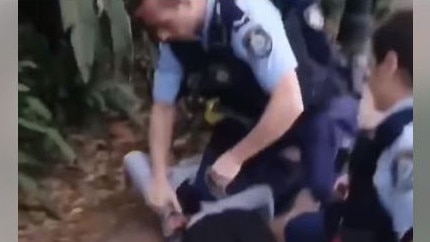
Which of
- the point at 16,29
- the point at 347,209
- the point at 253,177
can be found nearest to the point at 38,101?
the point at 16,29

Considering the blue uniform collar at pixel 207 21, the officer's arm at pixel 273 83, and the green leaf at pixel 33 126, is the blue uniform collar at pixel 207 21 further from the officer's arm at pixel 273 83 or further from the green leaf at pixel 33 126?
the green leaf at pixel 33 126

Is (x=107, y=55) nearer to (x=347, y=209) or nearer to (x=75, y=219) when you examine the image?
(x=75, y=219)

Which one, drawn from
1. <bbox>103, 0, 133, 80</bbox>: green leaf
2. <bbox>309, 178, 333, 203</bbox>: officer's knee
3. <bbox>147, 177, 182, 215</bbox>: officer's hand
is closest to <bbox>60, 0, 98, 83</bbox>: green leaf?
<bbox>103, 0, 133, 80</bbox>: green leaf

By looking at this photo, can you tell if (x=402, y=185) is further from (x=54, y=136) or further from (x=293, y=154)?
→ (x=54, y=136)

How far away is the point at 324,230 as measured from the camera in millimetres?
614

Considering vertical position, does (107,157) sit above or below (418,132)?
above

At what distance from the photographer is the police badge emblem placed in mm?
616

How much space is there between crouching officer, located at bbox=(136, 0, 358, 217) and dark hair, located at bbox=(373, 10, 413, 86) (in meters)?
0.07

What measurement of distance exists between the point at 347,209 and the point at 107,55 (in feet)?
0.96

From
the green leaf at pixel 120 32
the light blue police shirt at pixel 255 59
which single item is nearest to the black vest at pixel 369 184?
the light blue police shirt at pixel 255 59

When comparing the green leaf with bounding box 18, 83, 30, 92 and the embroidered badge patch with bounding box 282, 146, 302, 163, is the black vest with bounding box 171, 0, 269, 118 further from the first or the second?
the green leaf with bounding box 18, 83, 30, 92

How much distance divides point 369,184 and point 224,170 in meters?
0.15

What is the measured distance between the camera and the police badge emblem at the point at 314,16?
0.62 metres

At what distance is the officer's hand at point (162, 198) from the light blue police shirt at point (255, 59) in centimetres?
9
